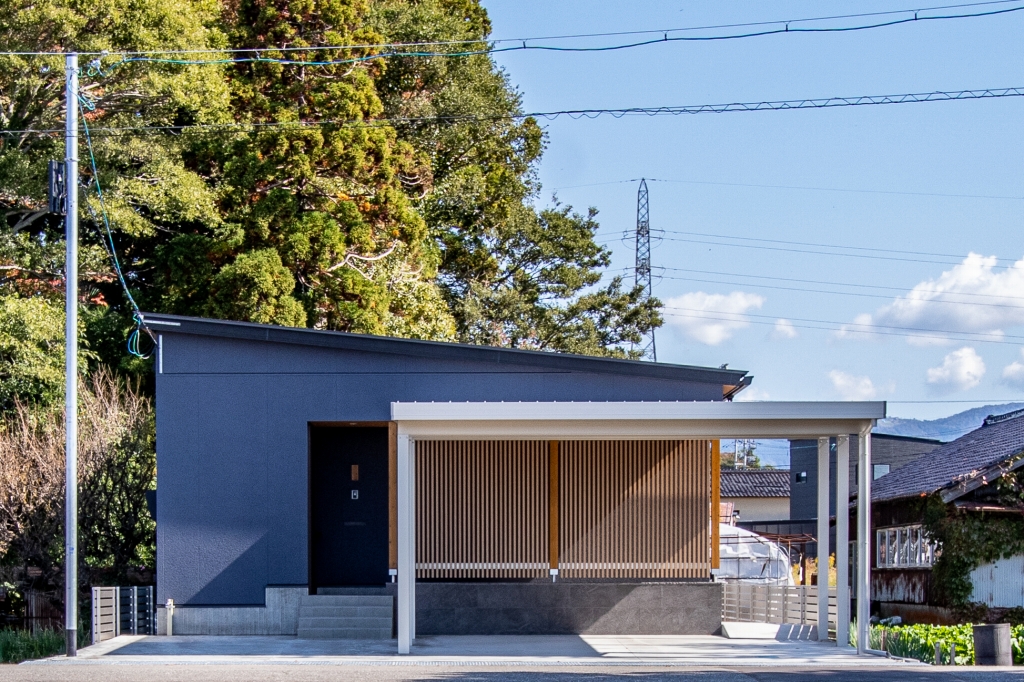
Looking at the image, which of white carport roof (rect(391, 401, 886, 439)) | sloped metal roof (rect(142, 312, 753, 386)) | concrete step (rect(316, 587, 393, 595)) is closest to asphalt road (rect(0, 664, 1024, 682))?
white carport roof (rect(391, 401, 886, 439))

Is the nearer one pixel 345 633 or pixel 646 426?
pixel 646 426

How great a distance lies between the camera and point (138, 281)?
1154 inches

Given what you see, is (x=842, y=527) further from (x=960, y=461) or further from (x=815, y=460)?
(x=815, y=460)

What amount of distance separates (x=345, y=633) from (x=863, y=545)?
7031 mm

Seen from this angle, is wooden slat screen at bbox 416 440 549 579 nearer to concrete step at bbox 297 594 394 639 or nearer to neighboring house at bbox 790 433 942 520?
concrete step at bbox 297 594 394 639

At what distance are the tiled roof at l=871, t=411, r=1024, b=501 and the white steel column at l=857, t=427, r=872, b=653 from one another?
7.00 metres

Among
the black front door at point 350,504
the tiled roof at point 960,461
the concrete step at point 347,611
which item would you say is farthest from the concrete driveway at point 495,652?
the tiled roof at point 960,461

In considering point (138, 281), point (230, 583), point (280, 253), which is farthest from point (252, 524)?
point (138, 281)

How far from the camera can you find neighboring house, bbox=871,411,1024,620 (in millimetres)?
21266

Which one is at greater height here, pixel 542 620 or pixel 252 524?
pixel 252 524

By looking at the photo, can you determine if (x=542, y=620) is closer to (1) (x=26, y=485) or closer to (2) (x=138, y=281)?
(1) (x=26, y=485)

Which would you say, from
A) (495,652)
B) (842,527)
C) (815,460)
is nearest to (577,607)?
(495,652)

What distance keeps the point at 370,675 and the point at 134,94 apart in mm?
15984

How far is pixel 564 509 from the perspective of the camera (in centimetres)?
1834
